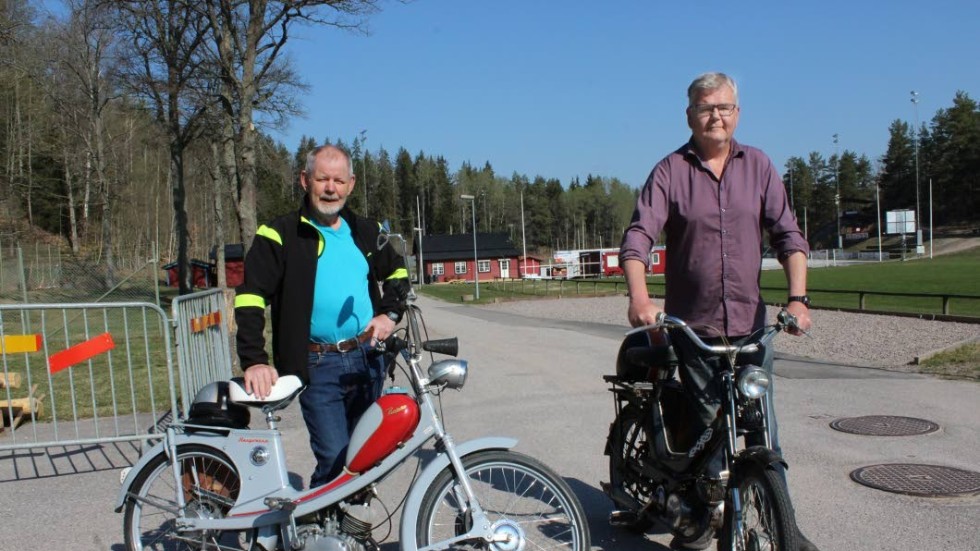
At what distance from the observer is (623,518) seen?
453cm

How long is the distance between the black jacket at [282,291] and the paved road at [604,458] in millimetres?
1399

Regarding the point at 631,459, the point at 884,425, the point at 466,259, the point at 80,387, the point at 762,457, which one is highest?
the point at 762,457

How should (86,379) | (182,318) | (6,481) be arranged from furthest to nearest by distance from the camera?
(86,379) → (182,318) → (6,481)

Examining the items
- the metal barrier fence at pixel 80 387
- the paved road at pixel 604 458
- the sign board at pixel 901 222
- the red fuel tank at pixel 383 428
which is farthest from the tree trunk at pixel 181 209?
the sign board at pixel 901 222

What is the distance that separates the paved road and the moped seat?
1.28 m

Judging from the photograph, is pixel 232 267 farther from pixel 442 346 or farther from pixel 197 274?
pixel 442 346

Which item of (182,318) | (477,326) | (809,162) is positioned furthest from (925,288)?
(809,162)

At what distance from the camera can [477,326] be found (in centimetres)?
2258

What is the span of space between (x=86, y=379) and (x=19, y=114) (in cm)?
3625

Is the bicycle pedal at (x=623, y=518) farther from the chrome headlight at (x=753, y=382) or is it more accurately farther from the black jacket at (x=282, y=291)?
the black jacket at (x=282, y=291)

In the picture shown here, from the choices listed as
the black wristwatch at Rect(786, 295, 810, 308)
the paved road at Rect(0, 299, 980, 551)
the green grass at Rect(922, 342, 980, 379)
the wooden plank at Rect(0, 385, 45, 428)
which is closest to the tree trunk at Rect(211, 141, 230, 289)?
the paved road at Rect(0, 299, 980, 551)

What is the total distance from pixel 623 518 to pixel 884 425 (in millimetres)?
3559

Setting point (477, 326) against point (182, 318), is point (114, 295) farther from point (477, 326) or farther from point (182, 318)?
point (182, 318)

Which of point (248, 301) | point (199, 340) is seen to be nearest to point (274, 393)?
point (248, 301)
